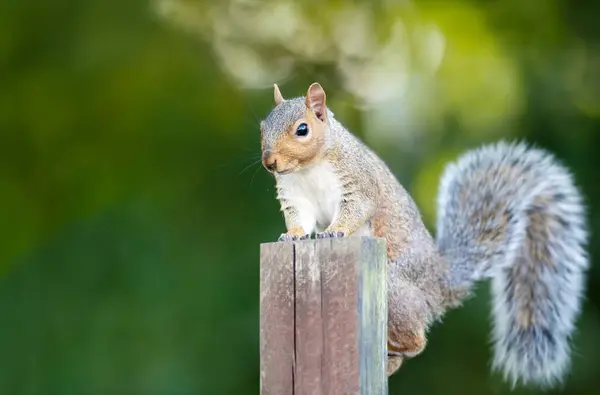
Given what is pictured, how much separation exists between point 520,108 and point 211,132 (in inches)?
48.4

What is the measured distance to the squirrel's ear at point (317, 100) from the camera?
5.75 ft

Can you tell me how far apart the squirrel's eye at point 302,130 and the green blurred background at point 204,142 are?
1.52 meters

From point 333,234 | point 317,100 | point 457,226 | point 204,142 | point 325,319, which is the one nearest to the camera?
point 325,319

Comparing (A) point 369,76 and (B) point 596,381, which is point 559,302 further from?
(A) point 369,76

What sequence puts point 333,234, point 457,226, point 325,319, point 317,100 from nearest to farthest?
point 325,319 < point 333,234 < point 317,100 < point 457,226

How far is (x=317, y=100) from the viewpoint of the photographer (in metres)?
1.76

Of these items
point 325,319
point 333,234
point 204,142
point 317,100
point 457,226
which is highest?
point 204,142

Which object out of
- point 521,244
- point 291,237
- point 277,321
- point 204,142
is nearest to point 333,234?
point 291,237

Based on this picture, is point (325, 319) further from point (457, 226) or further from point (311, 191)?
point (457, 226)

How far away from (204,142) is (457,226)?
1685mm

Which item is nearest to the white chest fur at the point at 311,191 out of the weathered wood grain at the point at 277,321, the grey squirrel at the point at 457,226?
the grey squirrel at the point at 457,226

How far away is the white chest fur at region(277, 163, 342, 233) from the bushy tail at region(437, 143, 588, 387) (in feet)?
1.66

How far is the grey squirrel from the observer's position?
178cm

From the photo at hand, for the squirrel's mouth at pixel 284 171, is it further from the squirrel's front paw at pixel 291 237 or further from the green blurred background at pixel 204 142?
the green blurred background at pixel 204 142
